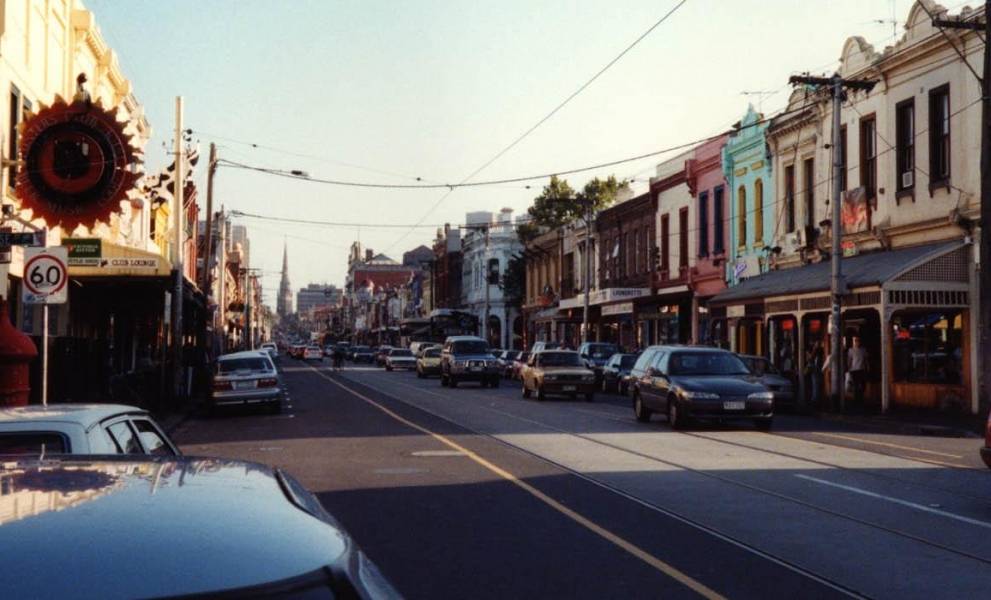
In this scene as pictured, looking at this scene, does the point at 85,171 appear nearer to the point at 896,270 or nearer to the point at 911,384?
the point at 896,270

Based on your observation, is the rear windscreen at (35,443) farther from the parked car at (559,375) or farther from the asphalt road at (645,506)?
the parked car at (559,375)

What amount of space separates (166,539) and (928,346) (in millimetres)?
30116

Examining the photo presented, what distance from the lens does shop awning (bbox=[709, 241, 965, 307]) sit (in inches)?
1117

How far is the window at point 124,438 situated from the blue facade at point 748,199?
3541 cm

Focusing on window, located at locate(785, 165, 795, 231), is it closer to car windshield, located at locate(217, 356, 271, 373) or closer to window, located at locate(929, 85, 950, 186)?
window, located at locate(929, 85, 950, 186)

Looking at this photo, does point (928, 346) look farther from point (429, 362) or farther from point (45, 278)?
point (429, 362)

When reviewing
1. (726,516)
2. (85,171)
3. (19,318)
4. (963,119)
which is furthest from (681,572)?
(963,119)

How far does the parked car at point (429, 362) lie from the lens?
190ft

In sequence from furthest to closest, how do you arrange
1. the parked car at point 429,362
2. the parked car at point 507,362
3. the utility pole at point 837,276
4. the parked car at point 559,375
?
1. the parked car at point 507,362
2. the parked car at point 429,362
3. the parked car at point 559,375
4. the utility pole at point 837,276

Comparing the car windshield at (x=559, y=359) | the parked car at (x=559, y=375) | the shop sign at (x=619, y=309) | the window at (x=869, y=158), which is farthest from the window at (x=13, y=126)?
the shop sign at (x=619, y=309)

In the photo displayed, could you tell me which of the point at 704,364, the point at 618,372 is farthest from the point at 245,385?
the point at 618,372

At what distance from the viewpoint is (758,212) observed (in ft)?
138

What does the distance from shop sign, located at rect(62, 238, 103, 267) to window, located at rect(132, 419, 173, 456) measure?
62.7ft

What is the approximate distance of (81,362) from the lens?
29.1 metres
